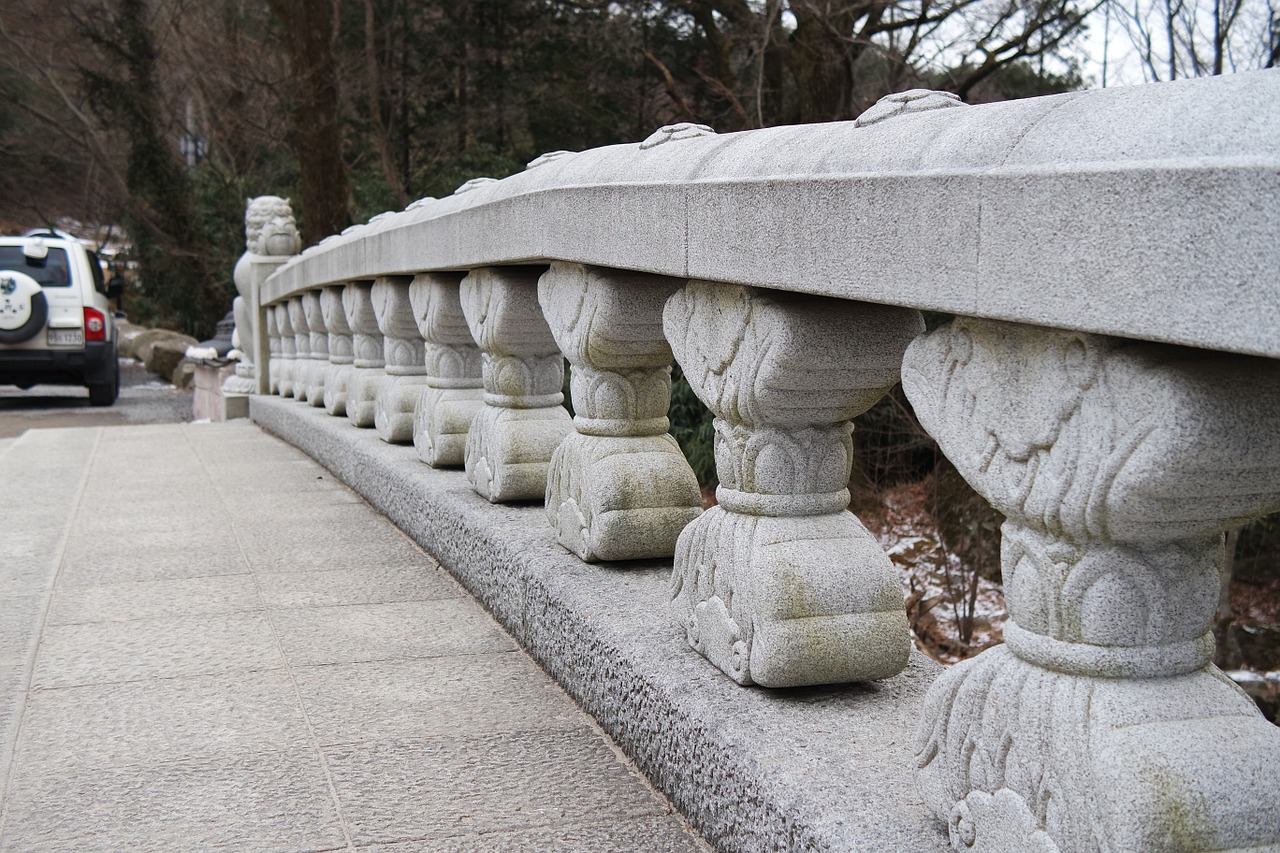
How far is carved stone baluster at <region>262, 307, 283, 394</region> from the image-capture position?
32.9 ft

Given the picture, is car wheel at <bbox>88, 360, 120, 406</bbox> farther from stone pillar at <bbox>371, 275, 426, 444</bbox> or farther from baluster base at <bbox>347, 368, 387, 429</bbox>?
stone pillar at <bbox>371, 275, 426, 444</bbox>

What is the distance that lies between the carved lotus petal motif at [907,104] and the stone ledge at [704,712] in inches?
39.6

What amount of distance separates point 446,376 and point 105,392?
1382 centimetres

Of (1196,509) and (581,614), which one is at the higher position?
(1196,509)

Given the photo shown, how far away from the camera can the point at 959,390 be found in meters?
1.78

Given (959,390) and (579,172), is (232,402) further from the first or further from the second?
(959,390)

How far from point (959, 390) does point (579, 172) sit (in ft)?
5.58

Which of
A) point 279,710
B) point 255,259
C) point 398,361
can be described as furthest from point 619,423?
point 255,259

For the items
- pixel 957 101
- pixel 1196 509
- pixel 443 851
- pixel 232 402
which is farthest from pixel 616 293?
pixel 232 402

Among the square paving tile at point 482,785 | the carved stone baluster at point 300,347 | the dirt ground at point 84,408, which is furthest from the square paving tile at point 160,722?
the dirt ground at point 84,408

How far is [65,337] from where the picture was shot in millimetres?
16172

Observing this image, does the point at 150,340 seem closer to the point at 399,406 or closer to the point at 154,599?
the point at 399,406

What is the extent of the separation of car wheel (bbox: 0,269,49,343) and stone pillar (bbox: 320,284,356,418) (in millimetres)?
9662

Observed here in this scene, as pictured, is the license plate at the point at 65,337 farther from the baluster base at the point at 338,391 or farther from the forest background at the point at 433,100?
the baluster base at the point at 338,391
